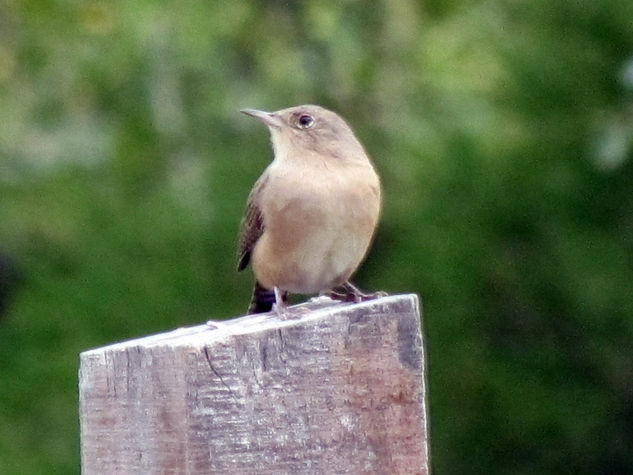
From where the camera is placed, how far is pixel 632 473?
5715mm

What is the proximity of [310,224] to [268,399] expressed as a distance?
221cm

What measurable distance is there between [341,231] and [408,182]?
4.73ft

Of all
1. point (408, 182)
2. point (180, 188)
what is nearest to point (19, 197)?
point (180, 188)

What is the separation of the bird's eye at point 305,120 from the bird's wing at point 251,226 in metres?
0.43

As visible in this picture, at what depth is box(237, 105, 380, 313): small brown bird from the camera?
467cm

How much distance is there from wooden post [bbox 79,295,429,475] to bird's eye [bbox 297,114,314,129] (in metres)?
2.70

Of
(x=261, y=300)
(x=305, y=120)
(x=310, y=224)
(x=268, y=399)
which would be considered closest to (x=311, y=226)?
(x=310, y=224)

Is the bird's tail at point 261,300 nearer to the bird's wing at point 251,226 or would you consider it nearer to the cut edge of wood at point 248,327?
the bird's wing at point 251,226

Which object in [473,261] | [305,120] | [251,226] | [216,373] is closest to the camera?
[216,373]

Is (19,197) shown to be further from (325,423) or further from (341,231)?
(325,423)

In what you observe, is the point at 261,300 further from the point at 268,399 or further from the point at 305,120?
the point at 268,399

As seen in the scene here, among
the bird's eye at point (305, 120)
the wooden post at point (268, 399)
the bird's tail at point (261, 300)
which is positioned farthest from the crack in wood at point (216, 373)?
the bird's eye at point (305, 120)

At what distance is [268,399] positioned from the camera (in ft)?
8.14

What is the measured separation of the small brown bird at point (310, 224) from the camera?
4.67 metres
